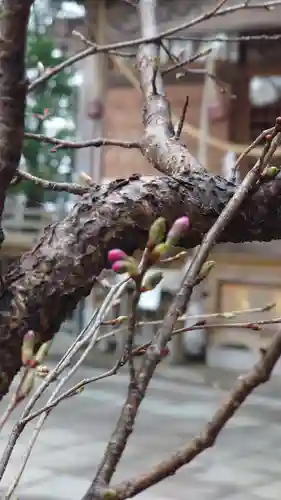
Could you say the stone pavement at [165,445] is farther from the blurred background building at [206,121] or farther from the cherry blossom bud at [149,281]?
the cherry blossom bud at [149,281]

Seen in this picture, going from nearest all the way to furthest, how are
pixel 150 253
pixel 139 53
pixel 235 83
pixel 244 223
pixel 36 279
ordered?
pixel 150 253 < pixel 36 279 < pixel 244 223 < pixel 139 53 < pixel 235 83

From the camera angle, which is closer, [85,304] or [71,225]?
[71,225]

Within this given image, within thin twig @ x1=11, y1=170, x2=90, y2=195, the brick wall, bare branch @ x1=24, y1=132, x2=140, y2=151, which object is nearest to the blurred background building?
the brick wall

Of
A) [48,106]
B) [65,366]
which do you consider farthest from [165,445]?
[48,106]

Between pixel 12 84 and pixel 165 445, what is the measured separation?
9.99 feet

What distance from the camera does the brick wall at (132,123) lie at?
5.46m

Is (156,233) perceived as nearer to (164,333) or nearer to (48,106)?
(164,333)

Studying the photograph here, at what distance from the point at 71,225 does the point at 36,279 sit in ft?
0.24

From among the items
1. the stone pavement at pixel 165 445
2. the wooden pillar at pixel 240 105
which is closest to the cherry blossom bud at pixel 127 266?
the stone pavement at pixel 165 445

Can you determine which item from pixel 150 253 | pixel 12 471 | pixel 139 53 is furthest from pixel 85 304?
pixel 150 253

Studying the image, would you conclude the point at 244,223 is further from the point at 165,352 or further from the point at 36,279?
the point at 165,352

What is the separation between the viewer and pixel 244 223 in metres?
0.90

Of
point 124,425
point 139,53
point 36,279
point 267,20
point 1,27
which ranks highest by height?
point 267,20

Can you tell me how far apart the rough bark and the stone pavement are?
1799mm
